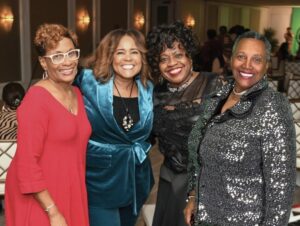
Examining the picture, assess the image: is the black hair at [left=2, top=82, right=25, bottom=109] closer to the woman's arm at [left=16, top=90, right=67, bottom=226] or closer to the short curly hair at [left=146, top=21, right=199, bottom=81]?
the short curly hair at [left=146, top=21, right=199, bottom=81]

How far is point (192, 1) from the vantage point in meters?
13.9

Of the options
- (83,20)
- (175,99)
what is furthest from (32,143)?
(83,20)

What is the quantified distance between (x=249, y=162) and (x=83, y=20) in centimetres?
868

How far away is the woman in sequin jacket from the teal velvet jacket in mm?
517

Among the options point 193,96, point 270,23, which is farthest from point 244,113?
point 270,23

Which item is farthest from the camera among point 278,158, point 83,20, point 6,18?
point 83,20

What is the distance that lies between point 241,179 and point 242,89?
337 mm

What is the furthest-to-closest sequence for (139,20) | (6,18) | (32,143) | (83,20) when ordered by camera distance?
(139,20) < (83,20) < (6,18) < (32,143)

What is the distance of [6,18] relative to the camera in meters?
7.13

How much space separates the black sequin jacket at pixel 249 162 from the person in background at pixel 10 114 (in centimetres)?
194

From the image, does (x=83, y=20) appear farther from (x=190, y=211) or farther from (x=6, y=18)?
(x=190, y=211)

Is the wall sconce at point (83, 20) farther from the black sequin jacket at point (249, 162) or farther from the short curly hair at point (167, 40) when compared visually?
the black sequin jacket at point (249, 162)

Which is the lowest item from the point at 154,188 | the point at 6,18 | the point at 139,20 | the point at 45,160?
the point at 154,188

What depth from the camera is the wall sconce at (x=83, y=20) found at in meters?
9.36
